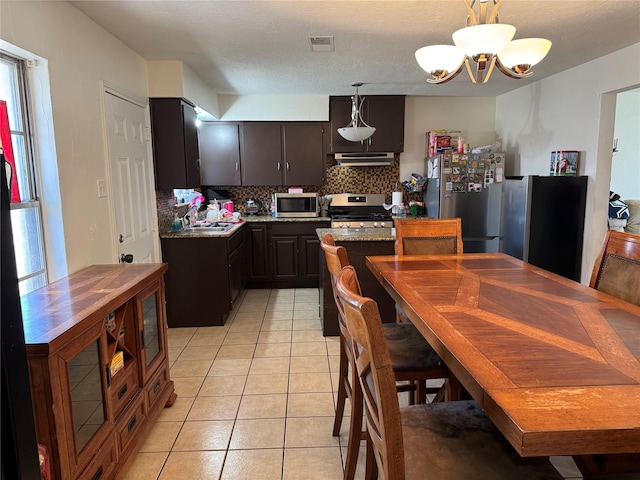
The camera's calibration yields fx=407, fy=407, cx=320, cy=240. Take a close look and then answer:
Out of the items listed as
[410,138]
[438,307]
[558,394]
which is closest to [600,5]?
[438,307]

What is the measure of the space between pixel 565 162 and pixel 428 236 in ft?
6.61

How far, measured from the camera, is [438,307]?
4.95 feet

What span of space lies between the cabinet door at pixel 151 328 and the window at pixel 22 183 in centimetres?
51

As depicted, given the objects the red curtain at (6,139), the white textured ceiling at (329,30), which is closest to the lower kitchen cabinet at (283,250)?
the white textured ceiling at (329,30)

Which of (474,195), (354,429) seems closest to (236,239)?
(474,195)

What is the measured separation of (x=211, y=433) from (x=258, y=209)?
3.36m

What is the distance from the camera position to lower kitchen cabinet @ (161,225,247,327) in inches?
139

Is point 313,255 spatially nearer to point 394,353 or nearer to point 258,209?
point 258,209

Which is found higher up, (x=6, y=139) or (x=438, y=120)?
(x=438, y=120)

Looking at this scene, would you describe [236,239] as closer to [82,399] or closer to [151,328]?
[151,328]

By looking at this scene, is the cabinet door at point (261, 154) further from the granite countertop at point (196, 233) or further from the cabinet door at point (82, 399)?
the cabinet door at point (82, 399)

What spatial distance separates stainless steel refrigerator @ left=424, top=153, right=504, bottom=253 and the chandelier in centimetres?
221

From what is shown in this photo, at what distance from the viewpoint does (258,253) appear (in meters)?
4.75

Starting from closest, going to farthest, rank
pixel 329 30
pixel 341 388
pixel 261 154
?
pixel 341 388 < pixel 329 30 < pixel 261 154
